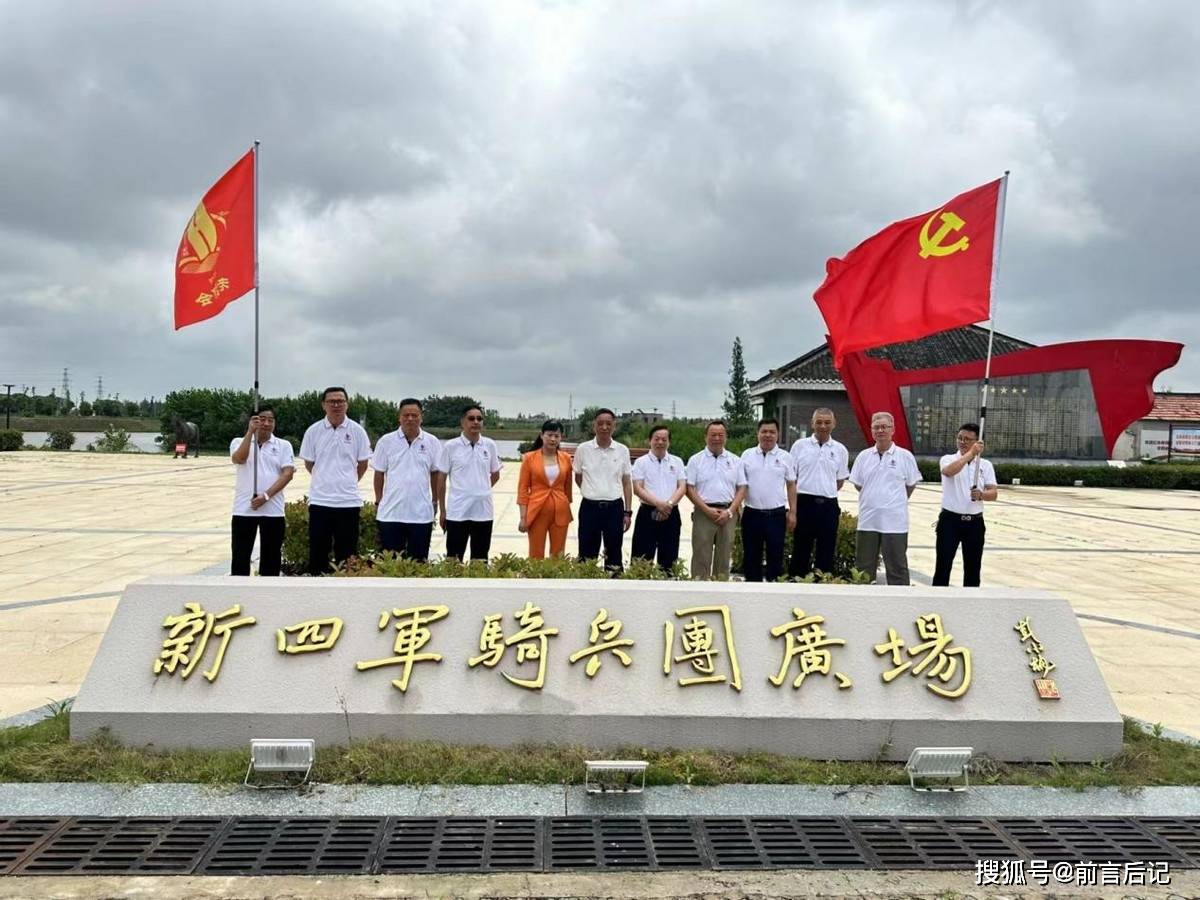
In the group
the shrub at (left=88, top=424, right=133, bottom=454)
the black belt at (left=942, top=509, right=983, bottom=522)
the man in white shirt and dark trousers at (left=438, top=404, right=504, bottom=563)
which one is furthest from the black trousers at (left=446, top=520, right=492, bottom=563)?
the shrub at (left=88, top=424, right=133, bottom=454)

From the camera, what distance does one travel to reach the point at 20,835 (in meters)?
2.59

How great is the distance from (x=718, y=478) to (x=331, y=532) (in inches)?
98.1

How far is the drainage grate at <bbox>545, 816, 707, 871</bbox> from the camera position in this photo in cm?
251

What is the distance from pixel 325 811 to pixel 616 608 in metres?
1.33

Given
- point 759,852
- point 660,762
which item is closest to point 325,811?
point 660,762

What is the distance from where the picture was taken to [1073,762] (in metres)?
3.25

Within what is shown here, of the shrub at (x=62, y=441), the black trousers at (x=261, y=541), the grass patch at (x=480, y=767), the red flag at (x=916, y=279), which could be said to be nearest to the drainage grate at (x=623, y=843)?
the grass patch at (x=480, y=767)

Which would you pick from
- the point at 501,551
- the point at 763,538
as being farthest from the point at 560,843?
the point at 501,551

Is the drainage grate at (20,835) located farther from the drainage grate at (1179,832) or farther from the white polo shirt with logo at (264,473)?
the drainage grate at (1179,832)

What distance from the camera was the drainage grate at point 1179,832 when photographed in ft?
8.73

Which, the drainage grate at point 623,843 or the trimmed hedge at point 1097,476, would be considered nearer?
the drainage grate at point 623,843

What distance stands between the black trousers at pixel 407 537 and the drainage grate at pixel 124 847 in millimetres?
2373

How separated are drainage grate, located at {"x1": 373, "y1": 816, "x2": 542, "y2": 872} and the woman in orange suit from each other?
251 cm

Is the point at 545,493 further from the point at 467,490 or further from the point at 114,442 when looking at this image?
the point at 114,442
